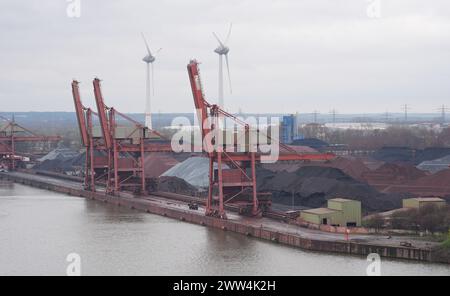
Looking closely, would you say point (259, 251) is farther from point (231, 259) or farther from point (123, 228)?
point (123, 228)

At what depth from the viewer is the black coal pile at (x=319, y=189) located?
2470 cm

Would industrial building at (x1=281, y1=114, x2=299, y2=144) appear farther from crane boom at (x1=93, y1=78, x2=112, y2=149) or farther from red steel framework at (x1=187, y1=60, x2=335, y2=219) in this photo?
red steel framework at (x1=187, y1=60, x2=335, y2=219)

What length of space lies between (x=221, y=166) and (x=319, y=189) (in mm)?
3063

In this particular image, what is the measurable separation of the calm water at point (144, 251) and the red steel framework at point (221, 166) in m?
1.38

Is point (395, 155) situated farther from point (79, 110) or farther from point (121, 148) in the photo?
point (79, 110)

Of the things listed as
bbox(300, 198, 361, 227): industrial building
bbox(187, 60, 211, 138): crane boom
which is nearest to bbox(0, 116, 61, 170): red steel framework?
bbox(187, 60, 211, 138): crane boom

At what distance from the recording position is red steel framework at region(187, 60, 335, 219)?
25.1 meters

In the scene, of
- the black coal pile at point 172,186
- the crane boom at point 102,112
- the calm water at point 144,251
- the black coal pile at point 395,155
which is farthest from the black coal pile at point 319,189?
the black coal pile at point 395,155

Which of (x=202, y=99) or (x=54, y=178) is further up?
(x=202, y=99)

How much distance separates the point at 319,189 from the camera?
26125mm

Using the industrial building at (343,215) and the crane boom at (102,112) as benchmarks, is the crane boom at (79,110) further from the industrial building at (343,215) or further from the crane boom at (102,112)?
the industrial building at (343,215)

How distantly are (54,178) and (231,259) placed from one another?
2767 cm

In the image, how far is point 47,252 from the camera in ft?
66.8
